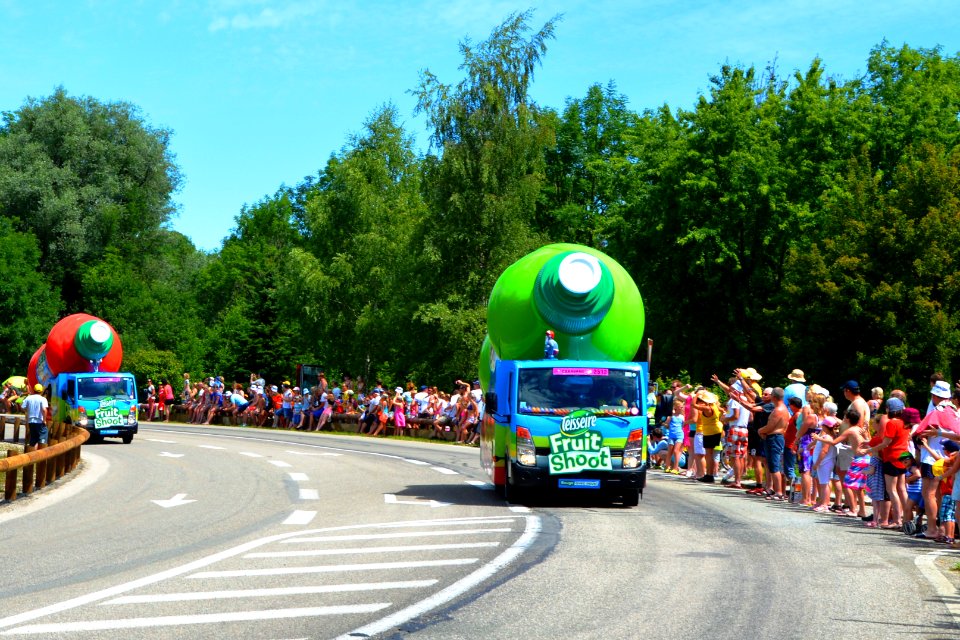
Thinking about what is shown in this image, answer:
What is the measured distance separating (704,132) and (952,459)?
3346 cm

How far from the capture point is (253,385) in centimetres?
4934

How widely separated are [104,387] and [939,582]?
1159 inches

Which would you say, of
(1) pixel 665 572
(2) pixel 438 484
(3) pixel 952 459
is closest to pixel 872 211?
(2) pixel 438 484

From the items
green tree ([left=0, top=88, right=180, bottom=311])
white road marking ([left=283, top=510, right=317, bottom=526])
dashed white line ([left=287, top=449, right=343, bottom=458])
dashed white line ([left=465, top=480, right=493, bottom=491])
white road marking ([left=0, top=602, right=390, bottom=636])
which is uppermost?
green tree ([left=0, top=88, right=180, bottom=311])

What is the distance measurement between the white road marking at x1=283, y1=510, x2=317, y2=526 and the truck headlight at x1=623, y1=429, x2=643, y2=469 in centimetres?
418

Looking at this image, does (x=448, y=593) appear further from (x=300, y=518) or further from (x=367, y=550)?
(x=300, y=518)

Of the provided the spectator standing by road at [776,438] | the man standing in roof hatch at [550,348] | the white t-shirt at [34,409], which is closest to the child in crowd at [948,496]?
the spectator standing by road at [776,438]

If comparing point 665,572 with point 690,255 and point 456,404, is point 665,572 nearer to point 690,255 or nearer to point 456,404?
point 456,404

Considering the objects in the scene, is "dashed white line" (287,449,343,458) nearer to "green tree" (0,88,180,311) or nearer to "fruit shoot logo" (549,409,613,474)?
"fruit shoot logo" (549,409,613,474)

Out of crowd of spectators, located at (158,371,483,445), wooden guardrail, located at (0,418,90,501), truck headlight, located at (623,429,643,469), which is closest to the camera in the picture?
truck headlight, located at (623,429,643,469)

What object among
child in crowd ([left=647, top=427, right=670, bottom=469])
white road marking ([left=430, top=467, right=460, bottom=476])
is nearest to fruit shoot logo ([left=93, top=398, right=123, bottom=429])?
white road marking ([left=430, top=467, right=460, bottom=476])

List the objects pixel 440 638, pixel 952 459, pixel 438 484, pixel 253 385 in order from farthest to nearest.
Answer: pixel 253 385 < pixel 438 484 < pixel 952 459 < pixel 440 638

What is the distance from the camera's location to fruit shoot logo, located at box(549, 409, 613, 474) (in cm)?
1639

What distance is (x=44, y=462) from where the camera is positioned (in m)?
20.2
